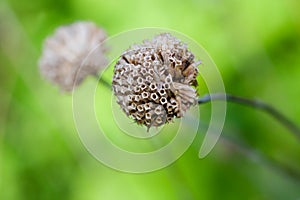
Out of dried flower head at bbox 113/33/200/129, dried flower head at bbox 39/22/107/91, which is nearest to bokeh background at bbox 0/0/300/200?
dried flower head at bbox 39/22/107/91

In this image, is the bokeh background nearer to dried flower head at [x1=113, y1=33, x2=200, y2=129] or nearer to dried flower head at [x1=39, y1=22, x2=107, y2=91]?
dried flower head at [x1=39, y1=22, x2=107, y2=91]

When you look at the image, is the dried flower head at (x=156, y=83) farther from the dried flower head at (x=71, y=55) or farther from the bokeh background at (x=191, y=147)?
the bokeh background at (x=191, y=147)

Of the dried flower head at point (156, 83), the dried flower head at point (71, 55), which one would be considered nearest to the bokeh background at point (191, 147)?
the dried flower head at point (71, 55)

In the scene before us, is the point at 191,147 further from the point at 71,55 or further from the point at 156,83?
the point at 156,83

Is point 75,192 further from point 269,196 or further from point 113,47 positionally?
point 113,47

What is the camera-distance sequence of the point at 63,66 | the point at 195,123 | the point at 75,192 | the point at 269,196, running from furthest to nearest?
1. the point at 75,192
2. the point at 269,196
3. the point at 63,66
4. the point at 195,123

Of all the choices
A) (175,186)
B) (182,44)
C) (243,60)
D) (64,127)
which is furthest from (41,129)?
(182,44)

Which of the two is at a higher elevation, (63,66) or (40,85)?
(40,85)
